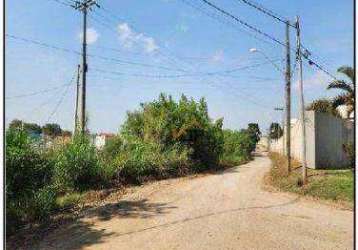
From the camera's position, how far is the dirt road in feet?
30.8

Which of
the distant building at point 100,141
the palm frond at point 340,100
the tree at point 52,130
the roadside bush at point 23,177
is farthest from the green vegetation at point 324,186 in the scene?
the tree at point 52,130

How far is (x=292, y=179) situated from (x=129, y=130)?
28.5ft

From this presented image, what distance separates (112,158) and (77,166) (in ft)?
11.9

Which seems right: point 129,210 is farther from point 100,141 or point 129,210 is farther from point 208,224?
point 100,141

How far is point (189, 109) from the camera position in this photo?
24812 mm

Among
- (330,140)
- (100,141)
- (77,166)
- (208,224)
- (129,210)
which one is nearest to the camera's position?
(208,224)

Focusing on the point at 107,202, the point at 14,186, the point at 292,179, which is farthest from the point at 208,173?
the point at 14,186

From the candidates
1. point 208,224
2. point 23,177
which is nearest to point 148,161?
point 208,224

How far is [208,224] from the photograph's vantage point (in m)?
11.0

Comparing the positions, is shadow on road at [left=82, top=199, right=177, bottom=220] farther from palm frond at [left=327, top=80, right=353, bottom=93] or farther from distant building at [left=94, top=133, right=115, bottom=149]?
palm frond at [left=327, top=80, right=353, bottom=93]

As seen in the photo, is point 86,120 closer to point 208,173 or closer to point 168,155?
point 168,155

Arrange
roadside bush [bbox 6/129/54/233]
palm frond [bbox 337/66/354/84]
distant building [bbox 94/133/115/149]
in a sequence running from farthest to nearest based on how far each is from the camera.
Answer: palm frond [bbox 337/66/354/84]
distant building [bbox 94/133/115/149]
roadside bush [bbox 6/129/54/233]

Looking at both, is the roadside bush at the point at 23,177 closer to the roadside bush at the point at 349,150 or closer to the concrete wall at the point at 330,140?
the concrete wall at the point at 330,140

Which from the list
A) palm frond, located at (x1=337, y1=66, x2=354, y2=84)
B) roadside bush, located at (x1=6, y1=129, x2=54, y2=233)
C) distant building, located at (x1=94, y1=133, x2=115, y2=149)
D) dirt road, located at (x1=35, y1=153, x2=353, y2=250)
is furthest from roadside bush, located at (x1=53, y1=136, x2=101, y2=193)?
palm frond, located at (x1=337, y1=66, x2=354, y2=84)
